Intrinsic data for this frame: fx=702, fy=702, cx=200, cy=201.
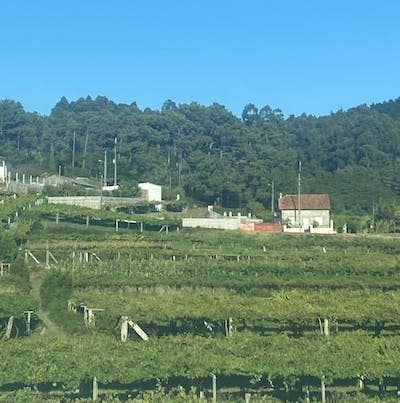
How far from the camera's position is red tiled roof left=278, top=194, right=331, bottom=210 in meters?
61.1

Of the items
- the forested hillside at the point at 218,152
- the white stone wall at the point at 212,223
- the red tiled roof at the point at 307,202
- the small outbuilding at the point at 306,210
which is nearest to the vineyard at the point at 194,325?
the white stone wall at the point at 212,223

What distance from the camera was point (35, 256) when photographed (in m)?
30.7

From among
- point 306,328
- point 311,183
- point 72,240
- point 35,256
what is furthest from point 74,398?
point 311,183

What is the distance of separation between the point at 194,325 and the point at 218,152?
7521 centimetres

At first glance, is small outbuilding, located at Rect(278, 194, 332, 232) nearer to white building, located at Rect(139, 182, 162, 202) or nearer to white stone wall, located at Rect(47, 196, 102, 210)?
white building, located at Rect(139, 182, 162, 202)

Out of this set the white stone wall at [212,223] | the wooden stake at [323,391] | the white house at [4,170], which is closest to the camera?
the wooden stake at [323,391]

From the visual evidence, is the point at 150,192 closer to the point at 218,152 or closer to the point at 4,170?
the point at 4,170

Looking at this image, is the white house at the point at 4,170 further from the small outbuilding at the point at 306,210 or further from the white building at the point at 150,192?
the small outbuilding at the point at 306,210

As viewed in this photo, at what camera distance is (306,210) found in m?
61.5

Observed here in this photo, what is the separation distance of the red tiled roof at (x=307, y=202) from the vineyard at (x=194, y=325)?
2836 cm

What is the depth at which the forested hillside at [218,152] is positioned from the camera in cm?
6825

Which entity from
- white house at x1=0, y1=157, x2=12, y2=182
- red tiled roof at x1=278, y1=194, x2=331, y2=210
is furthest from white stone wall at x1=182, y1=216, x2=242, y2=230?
white house at x1=0, y1=157, x2=12, y2=182

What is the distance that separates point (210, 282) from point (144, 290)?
253 centimetres

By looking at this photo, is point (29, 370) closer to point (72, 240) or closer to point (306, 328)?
point (306, 328)
